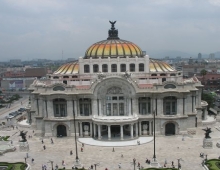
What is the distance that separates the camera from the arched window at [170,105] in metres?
72.4

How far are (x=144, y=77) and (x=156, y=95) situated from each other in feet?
30.8

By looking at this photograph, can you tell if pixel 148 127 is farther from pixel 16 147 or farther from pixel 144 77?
pixel 16 147

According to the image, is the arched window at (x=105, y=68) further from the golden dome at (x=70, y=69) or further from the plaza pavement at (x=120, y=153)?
the plaza pavement at (x=120, y=153)

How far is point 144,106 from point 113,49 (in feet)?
60.8

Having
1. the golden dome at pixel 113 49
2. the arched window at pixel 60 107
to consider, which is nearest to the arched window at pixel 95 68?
the golden dome at pixel 113 49

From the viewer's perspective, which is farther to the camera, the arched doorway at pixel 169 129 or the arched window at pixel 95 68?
the arched window at pixel 95 68

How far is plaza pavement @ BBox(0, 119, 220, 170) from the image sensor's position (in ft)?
183

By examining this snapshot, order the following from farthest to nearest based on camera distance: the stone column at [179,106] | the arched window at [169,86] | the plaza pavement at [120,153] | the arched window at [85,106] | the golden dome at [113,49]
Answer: the golden dome at [113,49] → the arched window at [85,106] → the stone column at [179,106] → the arched window at [169,86] → the plaza pavement at [120,153]

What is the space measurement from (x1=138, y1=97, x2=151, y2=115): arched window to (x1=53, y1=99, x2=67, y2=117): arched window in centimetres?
1718

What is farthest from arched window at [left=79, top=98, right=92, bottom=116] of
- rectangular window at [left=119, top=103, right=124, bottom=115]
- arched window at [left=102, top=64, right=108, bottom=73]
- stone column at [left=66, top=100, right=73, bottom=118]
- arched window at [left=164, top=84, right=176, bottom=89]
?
arched window at [left=164, top=84, right=176, bottom=89]

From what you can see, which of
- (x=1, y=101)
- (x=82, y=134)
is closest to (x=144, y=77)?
(x=82, y=134)

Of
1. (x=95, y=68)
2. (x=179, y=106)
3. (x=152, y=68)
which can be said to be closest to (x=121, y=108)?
(x=179, y=106)

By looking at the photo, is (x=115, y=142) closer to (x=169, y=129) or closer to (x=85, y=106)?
(x=85, y=106)

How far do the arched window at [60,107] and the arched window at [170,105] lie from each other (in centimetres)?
2271
